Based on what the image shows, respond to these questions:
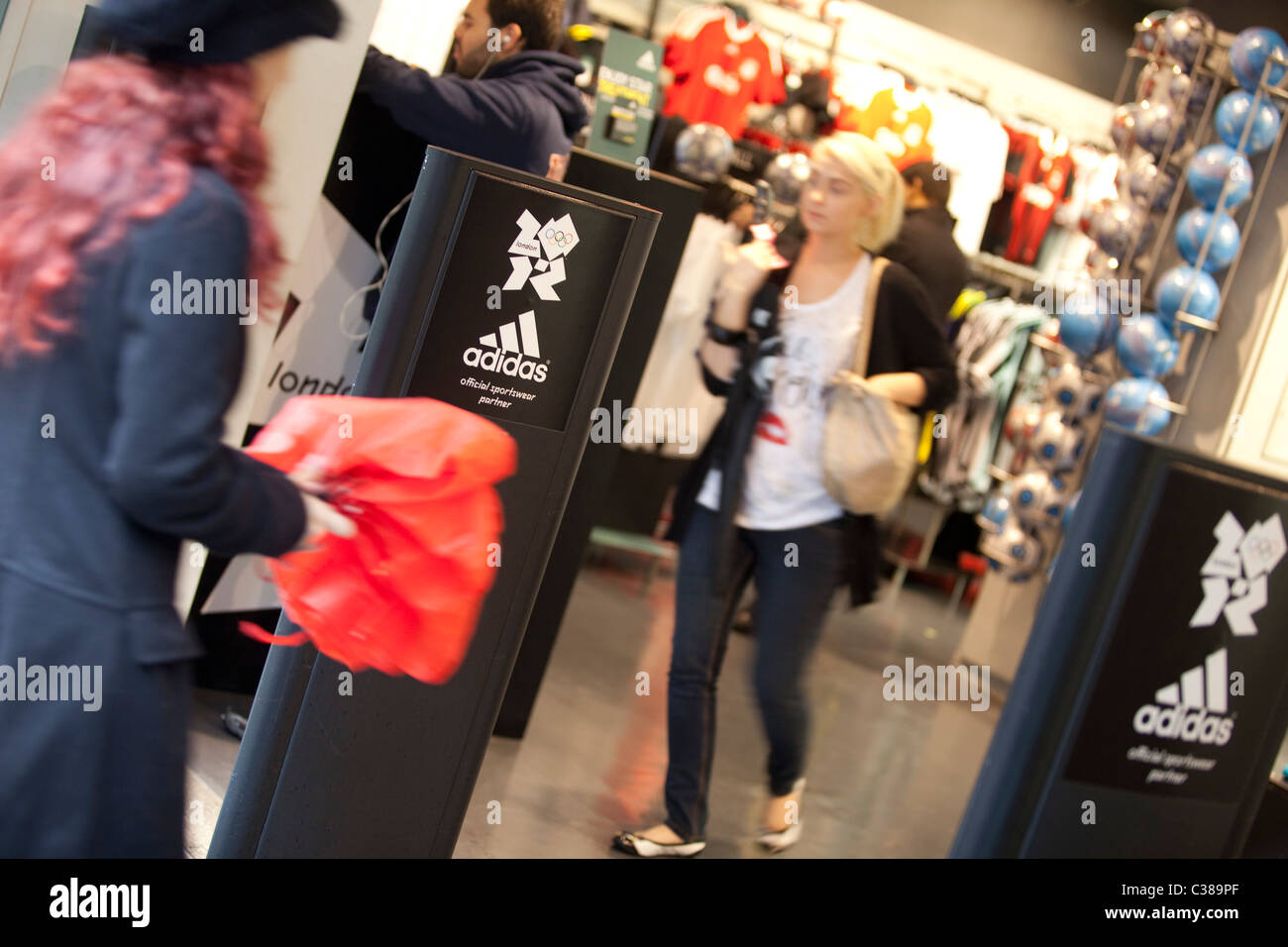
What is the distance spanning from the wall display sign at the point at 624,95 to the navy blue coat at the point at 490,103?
3.06 m

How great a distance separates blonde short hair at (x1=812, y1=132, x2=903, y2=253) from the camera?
308 cm

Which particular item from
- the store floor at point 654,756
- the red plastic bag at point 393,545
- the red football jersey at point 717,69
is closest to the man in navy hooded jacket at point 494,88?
the store floor at point 654,756

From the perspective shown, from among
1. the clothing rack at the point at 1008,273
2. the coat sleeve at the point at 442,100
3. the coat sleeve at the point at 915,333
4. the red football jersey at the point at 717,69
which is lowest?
the coat sleeve at the point at 915,333

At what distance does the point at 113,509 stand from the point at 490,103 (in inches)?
82.4

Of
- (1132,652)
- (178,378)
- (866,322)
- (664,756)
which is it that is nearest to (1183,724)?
(1132,652)

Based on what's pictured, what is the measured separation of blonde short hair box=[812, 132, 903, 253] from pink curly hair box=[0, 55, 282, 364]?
2.02 m

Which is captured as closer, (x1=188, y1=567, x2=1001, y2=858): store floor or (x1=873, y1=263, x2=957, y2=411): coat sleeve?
(x1=873, y1=263, x2=957, y2=411): coat sleeve

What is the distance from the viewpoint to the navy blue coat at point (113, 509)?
1203mm

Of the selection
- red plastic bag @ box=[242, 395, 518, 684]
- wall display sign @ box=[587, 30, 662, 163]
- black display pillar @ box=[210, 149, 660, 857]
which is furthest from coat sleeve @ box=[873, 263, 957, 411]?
wall display sign @ box=[587, 30, 662, 163]

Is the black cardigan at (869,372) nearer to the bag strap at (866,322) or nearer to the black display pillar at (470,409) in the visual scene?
the bag strap at (866,322)

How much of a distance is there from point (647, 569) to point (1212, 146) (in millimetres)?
3420

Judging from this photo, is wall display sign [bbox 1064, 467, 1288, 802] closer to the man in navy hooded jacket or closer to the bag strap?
the bag strap

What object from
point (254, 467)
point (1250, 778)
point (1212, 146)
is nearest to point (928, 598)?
point (1212, 146)

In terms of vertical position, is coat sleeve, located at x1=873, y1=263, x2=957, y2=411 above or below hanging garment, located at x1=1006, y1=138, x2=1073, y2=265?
below
